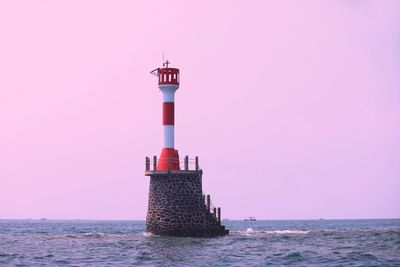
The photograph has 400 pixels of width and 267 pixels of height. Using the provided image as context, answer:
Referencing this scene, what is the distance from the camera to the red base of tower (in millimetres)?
43062

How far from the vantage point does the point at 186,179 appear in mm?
42125

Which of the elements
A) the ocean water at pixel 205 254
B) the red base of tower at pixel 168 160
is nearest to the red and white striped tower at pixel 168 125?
the red base of tower at pixel 168 160

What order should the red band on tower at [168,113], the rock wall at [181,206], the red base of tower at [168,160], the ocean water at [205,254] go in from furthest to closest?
the red band on tower at [168,113]
the red base of tower at [168,160]
the rock wall at [181,206]
the ocean water at [205,254]

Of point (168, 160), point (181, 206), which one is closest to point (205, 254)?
point (181, 206)

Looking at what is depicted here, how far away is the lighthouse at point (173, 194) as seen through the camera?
42000 mm

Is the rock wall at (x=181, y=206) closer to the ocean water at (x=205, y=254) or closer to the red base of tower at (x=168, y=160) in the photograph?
the red base of tower at (x=168, y=160)

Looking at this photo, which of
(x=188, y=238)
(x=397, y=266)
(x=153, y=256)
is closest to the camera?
(x=397, y=266)

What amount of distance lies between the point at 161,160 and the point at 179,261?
49.0ft

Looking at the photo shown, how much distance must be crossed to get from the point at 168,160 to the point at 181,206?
3.40m

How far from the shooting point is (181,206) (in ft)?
138

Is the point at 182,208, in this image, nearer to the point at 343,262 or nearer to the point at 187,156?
the point at 187,156

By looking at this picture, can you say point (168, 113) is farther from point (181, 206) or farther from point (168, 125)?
point (181, 206)

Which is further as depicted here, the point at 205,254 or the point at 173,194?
the point at 173,194

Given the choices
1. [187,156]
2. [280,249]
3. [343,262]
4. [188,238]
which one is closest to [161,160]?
[187,156]
